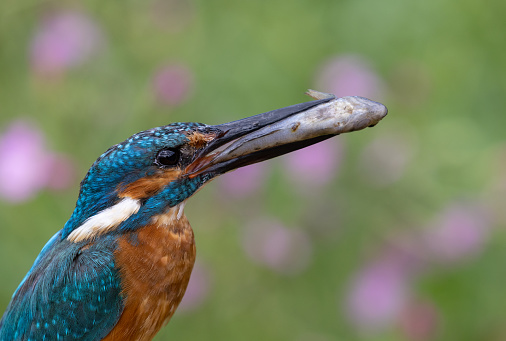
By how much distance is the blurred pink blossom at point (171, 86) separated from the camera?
2299mm

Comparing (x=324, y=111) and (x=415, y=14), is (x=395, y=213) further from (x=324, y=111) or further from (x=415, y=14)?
(x=324, y=111)

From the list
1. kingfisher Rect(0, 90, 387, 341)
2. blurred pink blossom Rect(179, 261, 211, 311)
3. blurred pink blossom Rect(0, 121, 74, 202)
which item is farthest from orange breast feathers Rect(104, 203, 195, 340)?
blurred pink blossom Rect(0, 121, 74, 202)

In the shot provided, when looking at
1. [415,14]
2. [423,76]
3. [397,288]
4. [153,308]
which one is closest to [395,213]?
[397,288]

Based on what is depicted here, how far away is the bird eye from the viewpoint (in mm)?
1466

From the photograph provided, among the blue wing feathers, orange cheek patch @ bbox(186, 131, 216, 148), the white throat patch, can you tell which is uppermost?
orange cheek patch @ bbox(186, 131, 216, 148)

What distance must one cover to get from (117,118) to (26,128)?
0.93 ft

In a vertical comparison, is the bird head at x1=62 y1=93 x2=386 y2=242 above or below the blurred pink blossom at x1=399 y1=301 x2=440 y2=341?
above

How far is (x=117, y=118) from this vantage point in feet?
7.86

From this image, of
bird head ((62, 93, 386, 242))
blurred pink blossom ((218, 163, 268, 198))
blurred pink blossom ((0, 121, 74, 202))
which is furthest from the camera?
blurred pink blossom ((218, 163, 268, 198))

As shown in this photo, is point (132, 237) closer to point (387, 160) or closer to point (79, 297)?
point (79, 297)

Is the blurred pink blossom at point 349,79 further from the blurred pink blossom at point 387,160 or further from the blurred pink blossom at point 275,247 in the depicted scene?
the blurred pink blossom at point 275,247

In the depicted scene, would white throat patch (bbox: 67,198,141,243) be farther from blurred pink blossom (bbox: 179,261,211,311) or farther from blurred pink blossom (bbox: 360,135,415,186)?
blurred pink blossom (bbox: 360,135,415,186)

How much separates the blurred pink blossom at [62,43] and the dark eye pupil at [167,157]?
1.03 metres

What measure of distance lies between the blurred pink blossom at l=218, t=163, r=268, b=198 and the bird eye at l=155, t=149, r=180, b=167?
89cm
